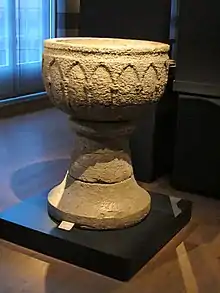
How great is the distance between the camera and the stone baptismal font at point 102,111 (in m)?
1.52

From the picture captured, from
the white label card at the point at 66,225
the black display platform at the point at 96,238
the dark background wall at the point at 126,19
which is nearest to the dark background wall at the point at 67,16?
the dark background wall at the point at 126,19

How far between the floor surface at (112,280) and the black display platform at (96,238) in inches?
1.0

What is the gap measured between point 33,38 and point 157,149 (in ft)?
6.57

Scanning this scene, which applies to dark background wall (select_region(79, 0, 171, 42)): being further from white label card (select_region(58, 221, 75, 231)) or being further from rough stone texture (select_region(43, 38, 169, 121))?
white label card (select_region(58, 221, 75, 231))

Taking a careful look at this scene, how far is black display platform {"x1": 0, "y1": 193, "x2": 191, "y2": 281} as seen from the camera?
1.53 m

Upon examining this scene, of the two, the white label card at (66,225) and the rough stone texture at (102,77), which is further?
the white label card at (66,225)

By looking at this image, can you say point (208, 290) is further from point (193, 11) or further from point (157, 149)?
point (193, 11)

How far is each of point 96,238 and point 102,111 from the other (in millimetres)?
407

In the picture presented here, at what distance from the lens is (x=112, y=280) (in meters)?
1.50

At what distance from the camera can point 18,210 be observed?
1.79 metres

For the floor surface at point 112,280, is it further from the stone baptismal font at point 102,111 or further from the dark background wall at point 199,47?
the dark background wall at point 199,47

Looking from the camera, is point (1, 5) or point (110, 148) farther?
point (1, 5)

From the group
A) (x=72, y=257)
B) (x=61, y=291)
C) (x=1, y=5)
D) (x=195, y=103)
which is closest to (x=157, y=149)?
(x=195, y=103)

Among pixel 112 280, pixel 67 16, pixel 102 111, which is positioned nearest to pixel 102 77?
pixel 102 111
